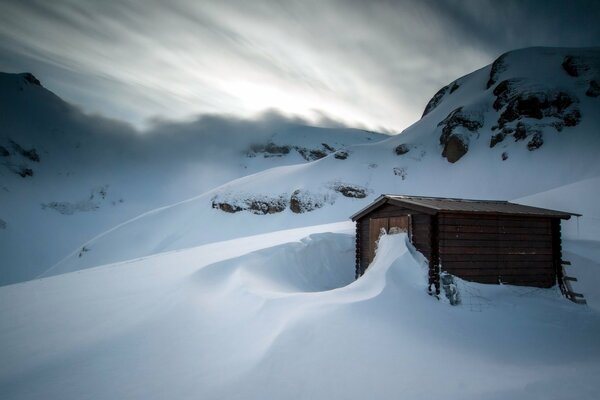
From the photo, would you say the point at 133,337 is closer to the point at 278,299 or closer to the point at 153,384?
the point at 153,384

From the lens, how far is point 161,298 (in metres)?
8.73

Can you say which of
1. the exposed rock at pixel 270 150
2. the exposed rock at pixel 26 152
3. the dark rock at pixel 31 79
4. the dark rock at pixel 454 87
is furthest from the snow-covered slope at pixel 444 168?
the dark rock at pixel 31 79

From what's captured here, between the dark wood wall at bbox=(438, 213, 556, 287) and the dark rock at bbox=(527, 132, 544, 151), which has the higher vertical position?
the dark rock at bbox=(527, 132, 544, 151)

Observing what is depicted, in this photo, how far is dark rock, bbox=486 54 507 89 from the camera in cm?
4400

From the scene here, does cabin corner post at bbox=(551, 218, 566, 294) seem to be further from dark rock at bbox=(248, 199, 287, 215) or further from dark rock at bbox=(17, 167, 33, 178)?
dark rock at bbox=(17, 167, 33, 178)

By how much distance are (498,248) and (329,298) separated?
712 cm

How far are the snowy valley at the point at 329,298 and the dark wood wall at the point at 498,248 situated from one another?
1.93 feet

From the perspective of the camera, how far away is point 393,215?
1174 cm

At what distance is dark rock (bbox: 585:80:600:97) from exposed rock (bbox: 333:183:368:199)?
27.7m

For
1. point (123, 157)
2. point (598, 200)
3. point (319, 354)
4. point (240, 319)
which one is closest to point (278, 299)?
point (240, 319)

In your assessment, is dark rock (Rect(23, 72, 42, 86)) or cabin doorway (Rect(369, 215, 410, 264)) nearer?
Answer: cabin doorway (Rect(369, 215, 410, 264))

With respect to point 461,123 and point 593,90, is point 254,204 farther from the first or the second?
point 593,90

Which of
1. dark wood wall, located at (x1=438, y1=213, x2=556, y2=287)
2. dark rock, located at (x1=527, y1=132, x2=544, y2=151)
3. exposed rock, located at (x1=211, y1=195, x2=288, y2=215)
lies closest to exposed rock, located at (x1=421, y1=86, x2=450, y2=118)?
dark rock, located at (x1=527, y1=132, x2=544, y2=151)

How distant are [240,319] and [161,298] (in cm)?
337
